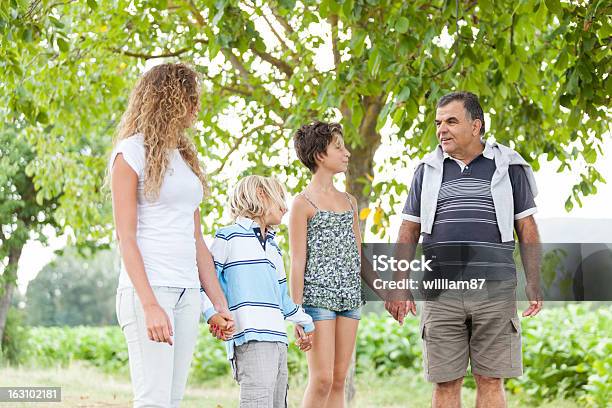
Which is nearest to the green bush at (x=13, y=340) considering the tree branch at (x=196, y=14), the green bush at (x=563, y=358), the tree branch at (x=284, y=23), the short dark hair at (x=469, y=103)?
the tree branch at (x=196, y=14)

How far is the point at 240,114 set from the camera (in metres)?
8.00

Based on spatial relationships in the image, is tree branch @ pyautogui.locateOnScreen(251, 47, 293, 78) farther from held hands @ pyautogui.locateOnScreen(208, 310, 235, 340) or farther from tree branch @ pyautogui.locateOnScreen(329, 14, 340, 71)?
held hands @ pyautogui.locateOnScreen(208, 310, 235, 340)

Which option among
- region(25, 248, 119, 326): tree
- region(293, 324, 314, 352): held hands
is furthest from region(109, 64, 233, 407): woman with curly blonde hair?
region(25, 248, 119, 326): tree

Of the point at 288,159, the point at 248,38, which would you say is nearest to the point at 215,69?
the point at 288,159

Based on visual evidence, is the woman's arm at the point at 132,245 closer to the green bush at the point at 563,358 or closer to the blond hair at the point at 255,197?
the blond hair at the point at 255,197

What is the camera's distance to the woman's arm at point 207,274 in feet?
9.59

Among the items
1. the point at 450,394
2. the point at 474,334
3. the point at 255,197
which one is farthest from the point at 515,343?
the point at 255,197

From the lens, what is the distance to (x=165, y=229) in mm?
2664

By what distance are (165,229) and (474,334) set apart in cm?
138

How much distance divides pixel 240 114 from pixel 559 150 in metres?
2.88

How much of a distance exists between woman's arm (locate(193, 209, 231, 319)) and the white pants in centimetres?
28

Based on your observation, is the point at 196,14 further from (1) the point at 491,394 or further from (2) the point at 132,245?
(2) the point at 132,245

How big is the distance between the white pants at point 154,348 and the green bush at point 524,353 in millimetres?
Answer: 5428

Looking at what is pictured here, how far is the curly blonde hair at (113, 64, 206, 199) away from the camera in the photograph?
2760 mm
